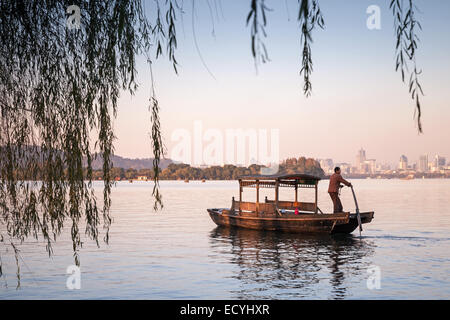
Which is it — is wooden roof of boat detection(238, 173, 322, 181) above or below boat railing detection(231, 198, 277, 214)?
above

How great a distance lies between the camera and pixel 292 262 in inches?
941

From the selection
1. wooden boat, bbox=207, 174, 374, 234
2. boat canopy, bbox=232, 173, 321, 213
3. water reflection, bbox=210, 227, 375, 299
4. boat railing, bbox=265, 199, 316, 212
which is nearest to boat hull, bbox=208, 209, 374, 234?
wooden boat, bbox=207, 174, 374, 234

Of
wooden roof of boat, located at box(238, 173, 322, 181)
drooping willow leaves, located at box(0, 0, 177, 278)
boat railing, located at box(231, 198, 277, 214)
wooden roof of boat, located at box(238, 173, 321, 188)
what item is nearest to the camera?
drooping willow leaves, located at box(0, 0, 177, 278)

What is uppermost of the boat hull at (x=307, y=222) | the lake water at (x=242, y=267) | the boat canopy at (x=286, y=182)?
the boat canopy at (x=286, y=182)

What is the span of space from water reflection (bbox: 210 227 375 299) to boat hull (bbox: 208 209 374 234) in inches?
28.3

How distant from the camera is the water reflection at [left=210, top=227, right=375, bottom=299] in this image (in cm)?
1819

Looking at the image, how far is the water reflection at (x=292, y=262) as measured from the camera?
18.2m

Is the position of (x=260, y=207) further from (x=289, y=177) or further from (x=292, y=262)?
(x=292, y=262)

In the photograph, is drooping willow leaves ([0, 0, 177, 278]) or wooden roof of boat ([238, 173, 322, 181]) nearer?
drooping willow leaves ([0, 0, 177, 278])

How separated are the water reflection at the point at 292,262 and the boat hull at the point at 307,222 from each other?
718mm

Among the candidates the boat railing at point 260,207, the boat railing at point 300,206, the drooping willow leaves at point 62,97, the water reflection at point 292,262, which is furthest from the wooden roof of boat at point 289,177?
the drooping willow leaves at point 62,97

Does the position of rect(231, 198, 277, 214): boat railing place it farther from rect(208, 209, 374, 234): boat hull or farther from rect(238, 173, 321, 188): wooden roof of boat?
rect(238, 173, 321, 188): wooden roof of boat

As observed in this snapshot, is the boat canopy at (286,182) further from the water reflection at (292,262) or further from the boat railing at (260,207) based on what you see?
the water reflection at (292,262)
